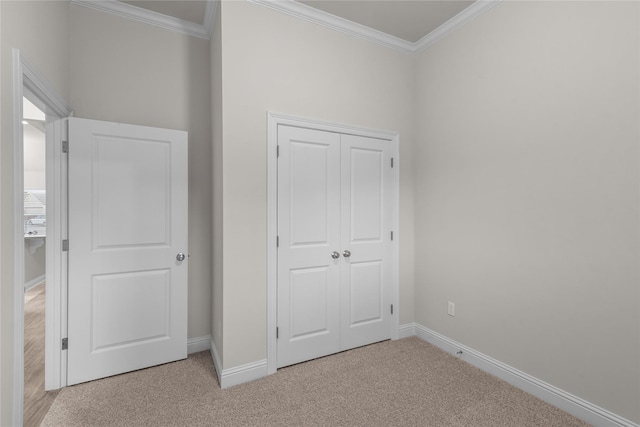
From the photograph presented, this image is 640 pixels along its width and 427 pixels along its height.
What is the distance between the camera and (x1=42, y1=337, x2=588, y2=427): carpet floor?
1.80 metres

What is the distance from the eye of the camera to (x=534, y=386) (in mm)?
2033

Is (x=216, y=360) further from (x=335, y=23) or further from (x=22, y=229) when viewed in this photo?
(x=335, y=23)

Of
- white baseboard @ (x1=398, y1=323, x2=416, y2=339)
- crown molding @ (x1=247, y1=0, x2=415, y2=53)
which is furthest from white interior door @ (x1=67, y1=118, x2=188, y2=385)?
white baseboard @ (x1=398, y1=323, x2=416, y2=339)

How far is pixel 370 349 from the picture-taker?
2.69 m

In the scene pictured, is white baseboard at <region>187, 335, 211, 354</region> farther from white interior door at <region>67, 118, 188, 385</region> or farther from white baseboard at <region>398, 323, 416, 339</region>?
white baseboard at <region>398, 323, 416, 339</region>

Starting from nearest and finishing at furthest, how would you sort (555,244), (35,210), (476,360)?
(555,244) < (476,360) < (35,210)

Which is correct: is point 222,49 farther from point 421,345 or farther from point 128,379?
point 421,345

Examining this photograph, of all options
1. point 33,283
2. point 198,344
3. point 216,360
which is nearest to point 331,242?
point 216,360

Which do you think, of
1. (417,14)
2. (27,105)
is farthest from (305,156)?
(27,105)

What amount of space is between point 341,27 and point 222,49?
1074 millimetres

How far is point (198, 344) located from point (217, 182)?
1.45 meters

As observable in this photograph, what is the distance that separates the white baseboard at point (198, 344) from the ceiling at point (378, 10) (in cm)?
272

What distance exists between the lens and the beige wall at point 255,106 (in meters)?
2.17

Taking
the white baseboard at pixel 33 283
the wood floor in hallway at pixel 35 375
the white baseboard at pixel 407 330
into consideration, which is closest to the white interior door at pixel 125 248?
the wood floor in hallway at pixel 35 375
